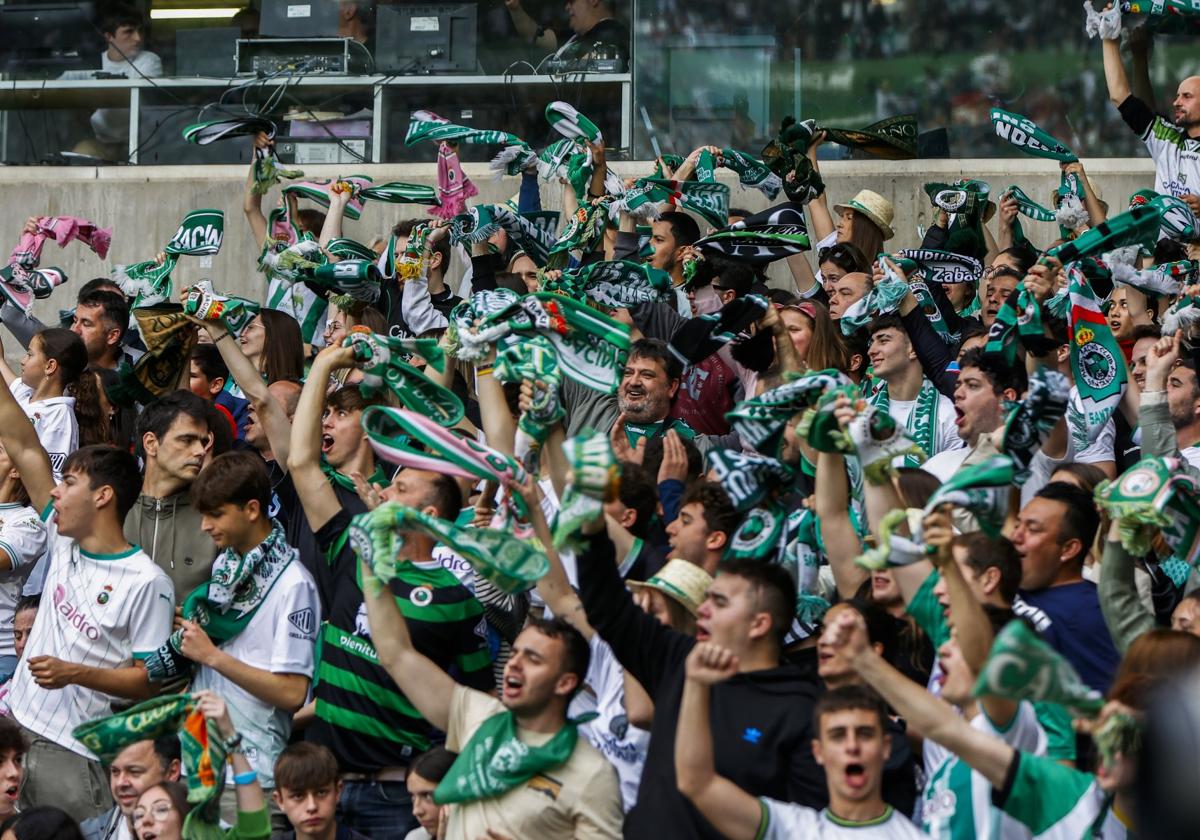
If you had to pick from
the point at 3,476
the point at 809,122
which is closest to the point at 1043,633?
the point at 3,476

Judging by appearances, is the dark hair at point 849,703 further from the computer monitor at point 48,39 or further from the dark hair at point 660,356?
the computer monitor at point 48,39

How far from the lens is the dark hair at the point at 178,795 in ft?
19.9

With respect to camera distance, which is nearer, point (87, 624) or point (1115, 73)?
point (87, 624)

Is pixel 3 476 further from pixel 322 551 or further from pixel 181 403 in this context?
pixel 322 551

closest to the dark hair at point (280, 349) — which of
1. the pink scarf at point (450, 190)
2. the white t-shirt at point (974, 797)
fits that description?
the pink scarf at point (450, 190)

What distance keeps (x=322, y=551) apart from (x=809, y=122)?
4.82 metres

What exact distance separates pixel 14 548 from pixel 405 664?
2.44 metres

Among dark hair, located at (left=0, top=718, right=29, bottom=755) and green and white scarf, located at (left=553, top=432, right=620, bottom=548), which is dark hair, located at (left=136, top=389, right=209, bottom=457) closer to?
dark hair, located at (left=0, top=718, right=29, bottom=755)

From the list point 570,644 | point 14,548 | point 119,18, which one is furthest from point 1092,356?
point 119,18

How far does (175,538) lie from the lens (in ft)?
23.6

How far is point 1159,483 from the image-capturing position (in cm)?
551

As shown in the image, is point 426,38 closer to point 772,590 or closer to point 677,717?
point 772,590

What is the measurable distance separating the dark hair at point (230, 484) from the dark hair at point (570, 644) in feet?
4.78

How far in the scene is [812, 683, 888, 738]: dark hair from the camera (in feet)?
16.1
